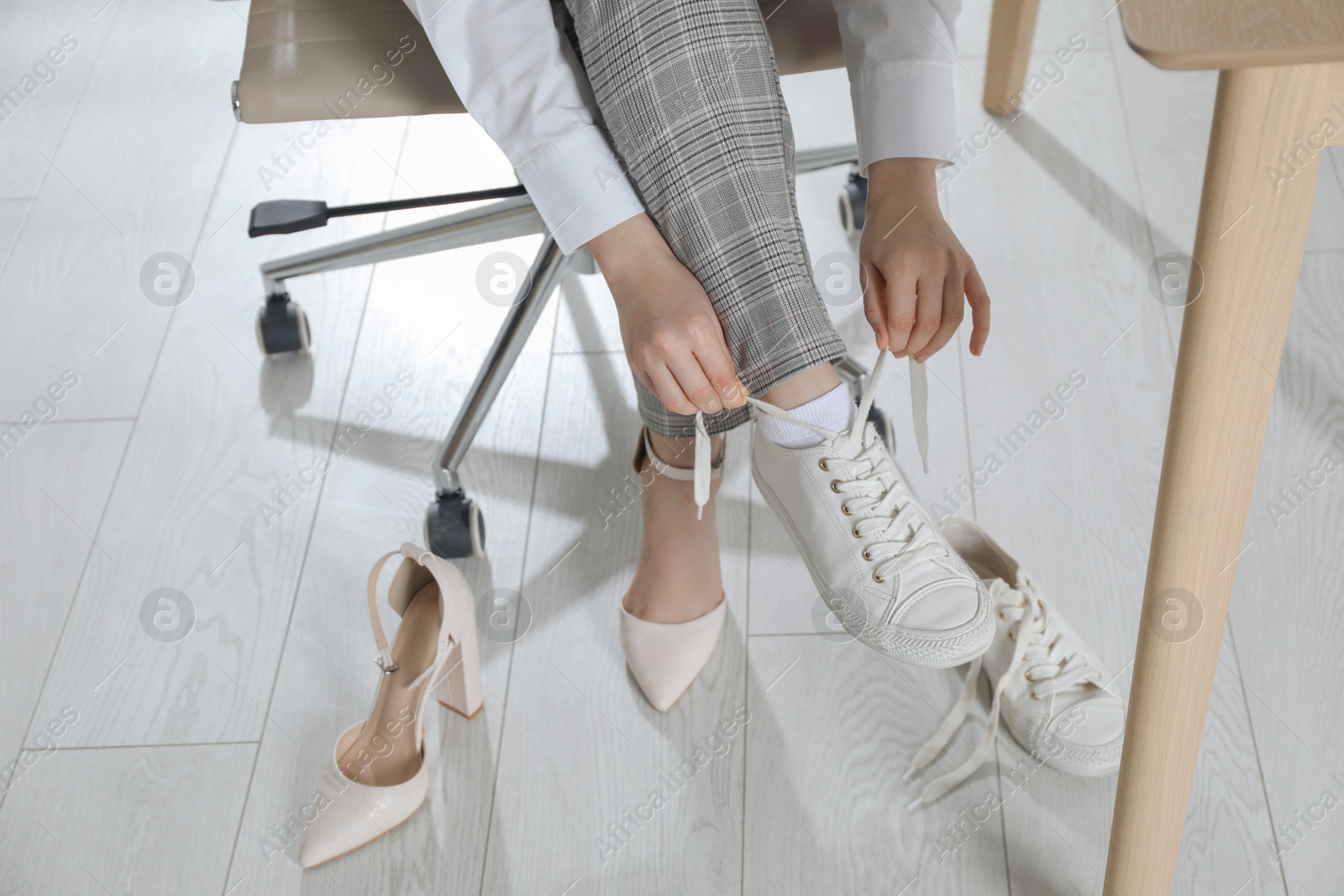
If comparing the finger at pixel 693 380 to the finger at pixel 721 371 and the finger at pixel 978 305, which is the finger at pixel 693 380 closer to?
the finger at pixel 721 371

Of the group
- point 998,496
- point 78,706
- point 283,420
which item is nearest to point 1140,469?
point 998,496

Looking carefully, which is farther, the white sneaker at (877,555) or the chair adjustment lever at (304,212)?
the chair adjustment lever at (304,212)

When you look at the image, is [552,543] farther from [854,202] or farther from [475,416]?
[854,202]

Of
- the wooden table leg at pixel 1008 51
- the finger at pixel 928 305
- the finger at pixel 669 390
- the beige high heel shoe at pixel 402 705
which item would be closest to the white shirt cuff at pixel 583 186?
the finger at pixel 669 390

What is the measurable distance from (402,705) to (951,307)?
0.56 meters

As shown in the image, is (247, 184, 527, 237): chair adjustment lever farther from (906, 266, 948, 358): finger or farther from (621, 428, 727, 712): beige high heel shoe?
(906, 266, 948, 358): finger

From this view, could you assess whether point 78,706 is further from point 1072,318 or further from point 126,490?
point 1072,318

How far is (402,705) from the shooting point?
0.94 metres

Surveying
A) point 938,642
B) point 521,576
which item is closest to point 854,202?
point 521,576

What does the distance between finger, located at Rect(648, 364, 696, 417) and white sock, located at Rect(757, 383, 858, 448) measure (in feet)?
0.24

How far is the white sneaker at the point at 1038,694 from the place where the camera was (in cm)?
88

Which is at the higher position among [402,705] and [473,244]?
[473,244]

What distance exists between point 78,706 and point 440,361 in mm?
518

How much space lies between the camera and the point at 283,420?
4.08 feet
